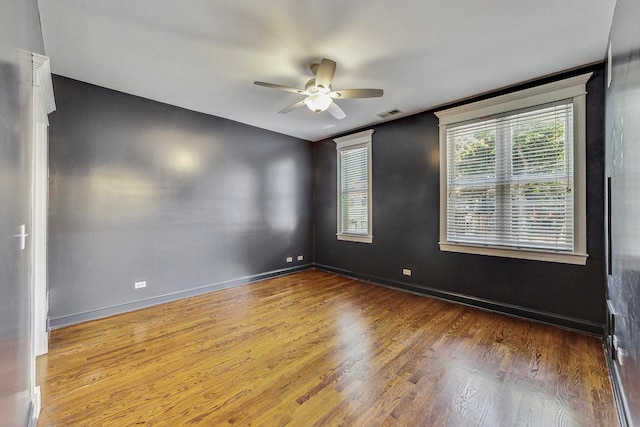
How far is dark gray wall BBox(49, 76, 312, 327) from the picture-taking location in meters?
3.01

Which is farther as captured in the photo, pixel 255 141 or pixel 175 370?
pixel 255 141

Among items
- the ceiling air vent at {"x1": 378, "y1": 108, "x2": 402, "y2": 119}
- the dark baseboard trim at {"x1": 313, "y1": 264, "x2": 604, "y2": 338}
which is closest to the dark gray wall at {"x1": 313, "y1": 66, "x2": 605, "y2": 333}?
the dark baseboard trim at {"x1": 313, "y1": 264, "x2": 604, "y2": 338}

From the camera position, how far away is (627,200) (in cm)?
155

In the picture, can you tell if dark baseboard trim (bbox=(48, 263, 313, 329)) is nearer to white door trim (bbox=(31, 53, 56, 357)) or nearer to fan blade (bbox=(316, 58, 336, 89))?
white door trim (bbox=(31, 53, 56, 357))

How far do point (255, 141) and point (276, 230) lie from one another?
5.55 ft

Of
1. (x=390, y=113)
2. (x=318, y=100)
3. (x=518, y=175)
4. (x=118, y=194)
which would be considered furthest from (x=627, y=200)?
(x=118, y=194)

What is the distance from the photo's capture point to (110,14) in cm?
203

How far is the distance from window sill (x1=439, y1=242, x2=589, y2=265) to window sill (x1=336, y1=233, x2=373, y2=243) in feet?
4.28

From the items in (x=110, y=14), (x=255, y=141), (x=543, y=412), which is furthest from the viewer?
(x=255, y=141)

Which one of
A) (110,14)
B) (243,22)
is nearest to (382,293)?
(243,22)

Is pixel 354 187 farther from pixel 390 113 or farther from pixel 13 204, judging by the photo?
pixel 13 204

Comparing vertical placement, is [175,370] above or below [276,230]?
below

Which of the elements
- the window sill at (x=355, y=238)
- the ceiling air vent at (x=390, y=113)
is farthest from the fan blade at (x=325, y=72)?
the window sill at (x=355, y=238)

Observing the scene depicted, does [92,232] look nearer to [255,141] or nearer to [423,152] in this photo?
[255,141]
